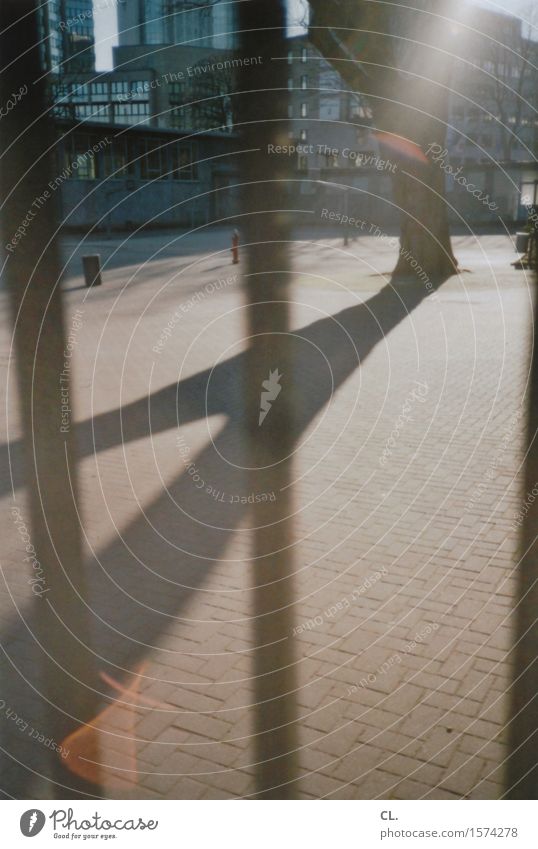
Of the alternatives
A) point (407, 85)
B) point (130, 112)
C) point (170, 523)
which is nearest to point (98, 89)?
point (130, 112)

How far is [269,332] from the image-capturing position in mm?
6922

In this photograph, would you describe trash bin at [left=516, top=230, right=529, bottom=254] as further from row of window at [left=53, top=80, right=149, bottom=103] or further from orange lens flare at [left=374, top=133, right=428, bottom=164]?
row of window at [left=53, top=80, right=149, bottom=103]

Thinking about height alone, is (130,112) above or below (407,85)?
above

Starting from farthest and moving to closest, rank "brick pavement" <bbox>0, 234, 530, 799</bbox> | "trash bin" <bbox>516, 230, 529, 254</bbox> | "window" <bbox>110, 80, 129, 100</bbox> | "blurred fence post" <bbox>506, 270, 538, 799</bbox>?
"window" <bbox>110, 80, 129, 100</bbox> < "trash bin" <bbox>516, 230, 529, 254</bbox> < "brick pavement" <bbox>0, 234, 530, 799</bbox> < "blurred fence post" <bbox>506, 270, 538, 799</bbox>

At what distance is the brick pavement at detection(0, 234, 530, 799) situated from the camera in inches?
126

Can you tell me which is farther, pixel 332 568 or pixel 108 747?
pixel 332 568

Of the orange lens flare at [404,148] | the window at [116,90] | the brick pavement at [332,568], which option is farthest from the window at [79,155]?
the brick pavement at [332,568]

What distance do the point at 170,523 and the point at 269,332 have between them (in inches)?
85.2

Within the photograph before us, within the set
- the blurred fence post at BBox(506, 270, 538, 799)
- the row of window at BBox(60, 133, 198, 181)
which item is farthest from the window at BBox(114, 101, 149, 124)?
the blurred fence post at BBox(506, 270, 538, 799)

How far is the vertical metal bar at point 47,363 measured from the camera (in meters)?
2.84

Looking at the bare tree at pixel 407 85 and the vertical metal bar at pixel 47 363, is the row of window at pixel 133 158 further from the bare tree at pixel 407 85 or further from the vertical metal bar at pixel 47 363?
the vertical metal bar at pixel 47 363

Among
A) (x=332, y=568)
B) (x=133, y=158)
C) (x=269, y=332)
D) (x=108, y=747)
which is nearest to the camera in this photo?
(x=108, y=747)

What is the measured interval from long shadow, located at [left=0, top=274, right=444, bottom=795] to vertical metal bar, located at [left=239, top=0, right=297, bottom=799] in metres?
0.18

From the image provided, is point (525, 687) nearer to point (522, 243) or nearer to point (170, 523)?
point (170, 523)
